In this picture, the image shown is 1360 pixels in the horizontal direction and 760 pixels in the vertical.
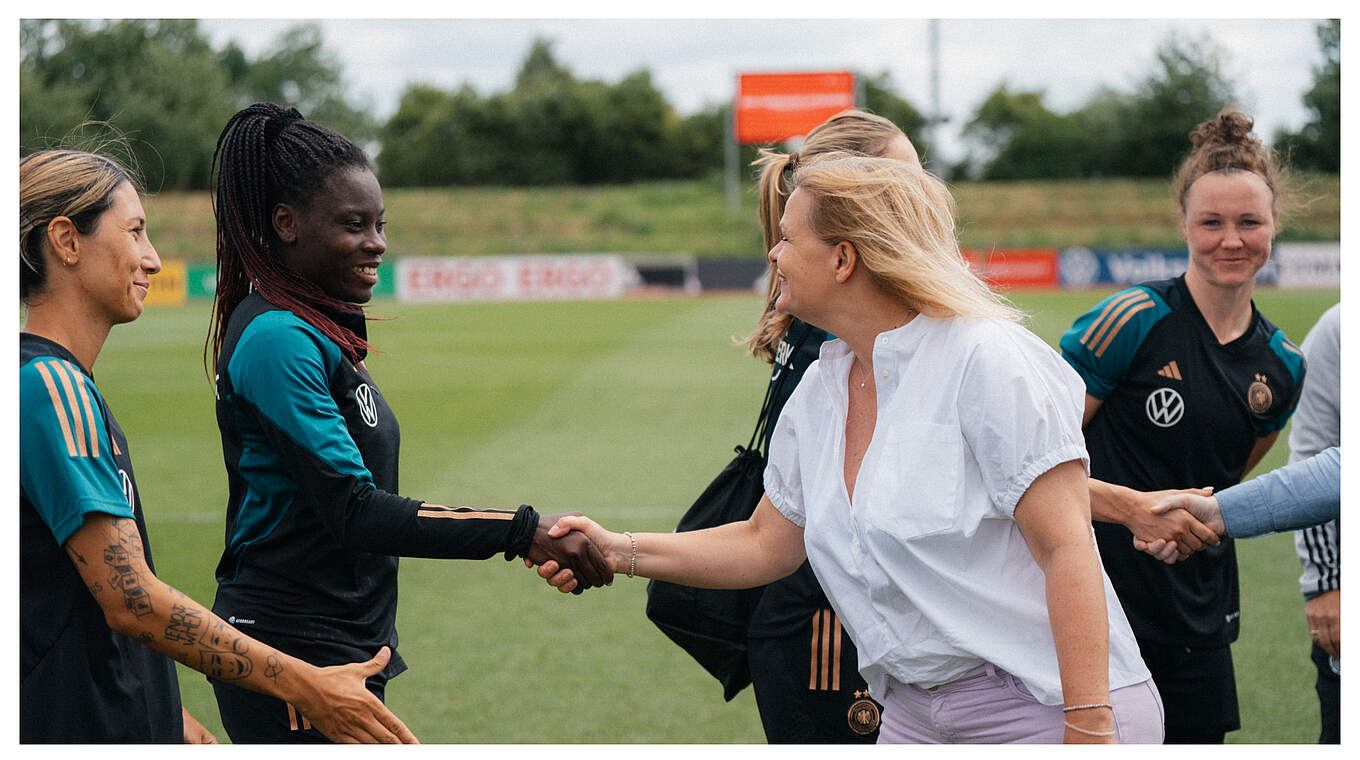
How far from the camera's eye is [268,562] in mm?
2541

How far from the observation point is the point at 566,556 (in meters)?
2.89

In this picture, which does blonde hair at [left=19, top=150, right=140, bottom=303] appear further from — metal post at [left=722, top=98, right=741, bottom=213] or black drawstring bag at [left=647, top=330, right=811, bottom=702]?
metal post at [left=722, top=98, right=741, bottom=213]

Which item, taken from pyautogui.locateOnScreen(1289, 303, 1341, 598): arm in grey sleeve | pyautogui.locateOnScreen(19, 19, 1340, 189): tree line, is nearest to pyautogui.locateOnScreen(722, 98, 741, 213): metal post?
pyautogui.locateOnScreen(19, 19, 1340, 189): tree line

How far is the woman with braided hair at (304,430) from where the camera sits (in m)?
2.43

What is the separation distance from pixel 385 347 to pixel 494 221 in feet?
99.7

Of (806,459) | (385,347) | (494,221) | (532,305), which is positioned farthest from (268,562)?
(494,221)

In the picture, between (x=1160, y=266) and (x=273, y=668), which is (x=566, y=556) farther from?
(x=1160, y=266)

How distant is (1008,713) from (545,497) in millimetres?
7441

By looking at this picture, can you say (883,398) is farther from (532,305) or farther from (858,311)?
(532,305)

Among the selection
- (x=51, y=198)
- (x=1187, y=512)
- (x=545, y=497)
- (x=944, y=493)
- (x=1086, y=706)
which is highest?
(x=51, y=198)

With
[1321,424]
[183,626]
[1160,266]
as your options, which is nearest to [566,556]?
[183,626]

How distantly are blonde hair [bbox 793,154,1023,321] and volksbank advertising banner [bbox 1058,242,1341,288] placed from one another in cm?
3557

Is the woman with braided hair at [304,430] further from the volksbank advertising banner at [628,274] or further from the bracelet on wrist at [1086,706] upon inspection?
the volksbank advertising banner at [628,274]

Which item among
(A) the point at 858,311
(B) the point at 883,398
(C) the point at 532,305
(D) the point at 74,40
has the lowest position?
(C) the point at 532,305
